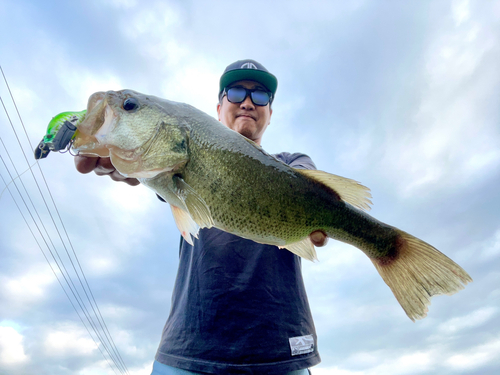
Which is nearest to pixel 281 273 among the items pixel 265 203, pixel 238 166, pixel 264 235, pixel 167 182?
pixel 264 235

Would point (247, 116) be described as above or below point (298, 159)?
above

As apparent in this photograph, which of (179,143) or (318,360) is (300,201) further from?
(318,360)

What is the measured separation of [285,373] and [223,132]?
2.04 meters

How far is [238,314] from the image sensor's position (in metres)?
2.46

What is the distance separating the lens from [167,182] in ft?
7.02

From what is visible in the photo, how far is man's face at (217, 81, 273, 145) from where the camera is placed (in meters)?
4.12

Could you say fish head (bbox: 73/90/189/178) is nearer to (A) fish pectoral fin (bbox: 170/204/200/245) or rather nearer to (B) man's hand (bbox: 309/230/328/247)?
(A) fish pectoral fin (bbox: 170/204/200/245)

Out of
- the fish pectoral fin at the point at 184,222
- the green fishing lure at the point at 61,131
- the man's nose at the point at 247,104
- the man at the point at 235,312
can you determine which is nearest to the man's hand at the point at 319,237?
the man at the point at 235,312

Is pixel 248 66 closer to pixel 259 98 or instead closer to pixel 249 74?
pixel 249 74

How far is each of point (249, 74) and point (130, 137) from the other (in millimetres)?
2682

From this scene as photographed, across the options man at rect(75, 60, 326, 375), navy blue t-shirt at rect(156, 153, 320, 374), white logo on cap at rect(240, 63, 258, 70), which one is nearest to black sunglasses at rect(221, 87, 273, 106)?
white logo on cap at rect(240, 63, 258, 70)

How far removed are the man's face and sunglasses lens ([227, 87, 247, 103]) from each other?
0.06 meters

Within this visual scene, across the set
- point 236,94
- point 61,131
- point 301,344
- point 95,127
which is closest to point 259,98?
point 236,94

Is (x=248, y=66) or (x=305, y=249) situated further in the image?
(x=248, y=66)
